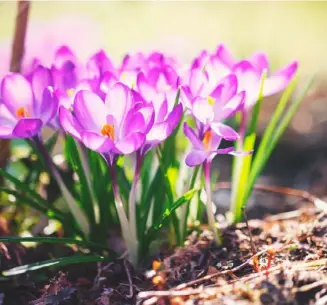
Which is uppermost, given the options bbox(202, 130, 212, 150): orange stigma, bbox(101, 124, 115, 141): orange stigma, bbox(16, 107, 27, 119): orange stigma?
bbox(16, 107, 27, 119): orange stigma

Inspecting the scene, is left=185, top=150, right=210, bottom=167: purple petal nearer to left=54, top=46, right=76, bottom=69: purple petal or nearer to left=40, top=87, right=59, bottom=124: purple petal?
left=40, top=87, right=59, bottom=124: purple petal

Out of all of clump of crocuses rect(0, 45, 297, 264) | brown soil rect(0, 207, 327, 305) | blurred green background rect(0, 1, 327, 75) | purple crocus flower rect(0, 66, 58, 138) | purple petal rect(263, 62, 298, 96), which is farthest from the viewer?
blurred green background rect(0, 1, 327, 75)

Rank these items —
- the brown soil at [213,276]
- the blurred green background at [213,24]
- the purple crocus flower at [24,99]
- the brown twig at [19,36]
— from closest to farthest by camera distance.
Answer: the brown soil at [213,276] → the purple crocus flower at [24,99] → the brown twig at [19,36] → the blurred green background at [213,24]

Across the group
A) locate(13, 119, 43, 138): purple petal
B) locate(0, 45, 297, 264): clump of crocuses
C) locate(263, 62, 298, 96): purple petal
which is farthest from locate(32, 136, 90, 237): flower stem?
locate(263, 62, 298, 96): purple petal

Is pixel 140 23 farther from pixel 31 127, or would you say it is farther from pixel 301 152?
pixel 31 127

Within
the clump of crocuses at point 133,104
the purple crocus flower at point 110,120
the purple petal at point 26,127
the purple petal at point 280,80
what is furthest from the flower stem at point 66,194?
the purple petal at point 280,80

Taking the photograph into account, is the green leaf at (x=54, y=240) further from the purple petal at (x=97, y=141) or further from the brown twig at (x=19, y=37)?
the brown twig at (x=19, y=37)

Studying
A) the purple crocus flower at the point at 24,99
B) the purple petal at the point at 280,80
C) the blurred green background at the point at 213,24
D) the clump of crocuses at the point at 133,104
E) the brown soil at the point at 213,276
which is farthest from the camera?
the blurred green background at the point at 213,24
